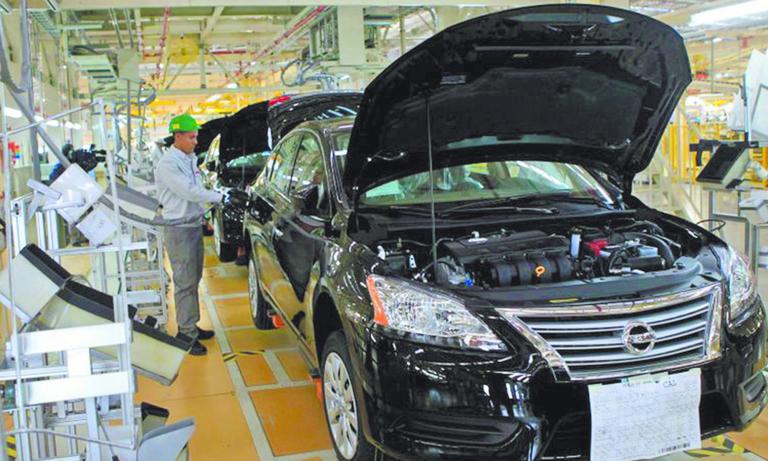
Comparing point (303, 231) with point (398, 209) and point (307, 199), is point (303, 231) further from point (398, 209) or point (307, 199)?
point (398, 209)

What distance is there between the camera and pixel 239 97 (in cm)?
2638

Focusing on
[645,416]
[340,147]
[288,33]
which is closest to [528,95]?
[340,147]

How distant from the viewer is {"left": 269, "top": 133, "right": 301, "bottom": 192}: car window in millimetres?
4469

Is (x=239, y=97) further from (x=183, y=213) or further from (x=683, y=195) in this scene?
(x=183, y=213)

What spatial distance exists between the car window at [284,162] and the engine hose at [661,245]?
209cm

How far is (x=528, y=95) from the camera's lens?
3.22 metres

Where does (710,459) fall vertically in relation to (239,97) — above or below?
below

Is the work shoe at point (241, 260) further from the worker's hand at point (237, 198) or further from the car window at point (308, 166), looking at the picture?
the car window at point (308, 166)

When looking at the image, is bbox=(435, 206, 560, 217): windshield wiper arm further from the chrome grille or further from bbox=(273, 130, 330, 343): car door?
the chrome grille

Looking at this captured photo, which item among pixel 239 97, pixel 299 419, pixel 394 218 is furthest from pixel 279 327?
pixel 239 97

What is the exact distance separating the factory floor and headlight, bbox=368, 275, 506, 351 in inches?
45.1

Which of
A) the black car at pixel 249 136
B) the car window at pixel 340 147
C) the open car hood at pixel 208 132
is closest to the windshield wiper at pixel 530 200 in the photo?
the car window at pixel 340 147

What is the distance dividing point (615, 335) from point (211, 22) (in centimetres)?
1193

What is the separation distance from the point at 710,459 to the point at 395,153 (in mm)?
1932
